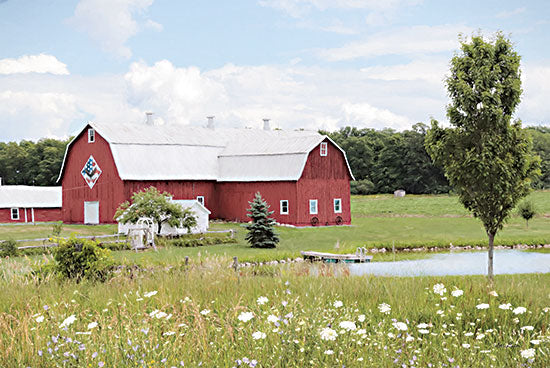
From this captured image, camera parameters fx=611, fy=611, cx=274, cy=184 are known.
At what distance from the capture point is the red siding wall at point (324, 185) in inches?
1503

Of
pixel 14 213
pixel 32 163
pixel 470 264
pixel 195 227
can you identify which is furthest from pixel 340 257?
pixel 32 163

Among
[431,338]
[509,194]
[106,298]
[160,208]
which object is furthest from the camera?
[160,208]

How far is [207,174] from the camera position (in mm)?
41844

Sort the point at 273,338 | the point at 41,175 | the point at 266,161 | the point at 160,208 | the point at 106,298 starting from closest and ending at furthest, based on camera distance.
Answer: the point at 273,338 < the point at 106,298 < the point at 160,208 < the point at 266,161 < the point at 41,175

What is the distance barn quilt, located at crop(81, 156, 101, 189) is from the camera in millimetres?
39125

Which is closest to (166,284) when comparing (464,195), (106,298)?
(106,298)

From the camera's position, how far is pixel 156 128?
142 ft

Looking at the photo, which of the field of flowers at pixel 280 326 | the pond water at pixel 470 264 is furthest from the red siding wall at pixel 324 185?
the field of flowers at pixel 280 326

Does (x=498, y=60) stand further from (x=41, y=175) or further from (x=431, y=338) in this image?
(x=41, y=175)

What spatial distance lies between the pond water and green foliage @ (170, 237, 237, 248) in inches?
331

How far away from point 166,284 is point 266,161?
3117 cm

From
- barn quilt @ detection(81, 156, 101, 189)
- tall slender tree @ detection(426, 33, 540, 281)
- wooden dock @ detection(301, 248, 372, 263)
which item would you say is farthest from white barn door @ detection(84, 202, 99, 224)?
tall slender tree @ detection(426, 33, 540, 281)

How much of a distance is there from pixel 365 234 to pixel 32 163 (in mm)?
53225

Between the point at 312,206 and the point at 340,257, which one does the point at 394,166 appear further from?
the point at 340,257
